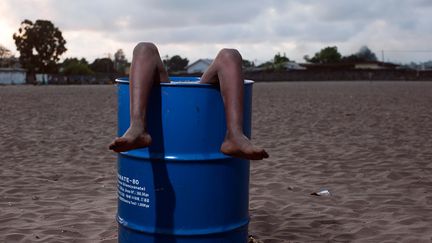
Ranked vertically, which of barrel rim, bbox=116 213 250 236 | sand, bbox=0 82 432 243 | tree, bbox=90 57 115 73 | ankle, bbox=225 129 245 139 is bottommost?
sand, bbox=0 82 432 243

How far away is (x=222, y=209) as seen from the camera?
295cm

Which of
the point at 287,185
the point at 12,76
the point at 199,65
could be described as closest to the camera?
the point at 287,185

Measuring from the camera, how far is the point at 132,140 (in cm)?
269

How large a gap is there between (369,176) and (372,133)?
4031mm

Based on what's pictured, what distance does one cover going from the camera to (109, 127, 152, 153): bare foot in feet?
8.79

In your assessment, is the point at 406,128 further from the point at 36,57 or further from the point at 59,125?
the point at 36,57

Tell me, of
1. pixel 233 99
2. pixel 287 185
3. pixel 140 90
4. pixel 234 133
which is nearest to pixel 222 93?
pixel 233 99

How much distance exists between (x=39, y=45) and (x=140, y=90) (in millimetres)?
77892

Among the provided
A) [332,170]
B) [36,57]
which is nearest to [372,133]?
[332,170]

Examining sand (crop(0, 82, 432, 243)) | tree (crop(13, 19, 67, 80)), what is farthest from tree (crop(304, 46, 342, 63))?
sand (crop(0, 82, 432, 243))

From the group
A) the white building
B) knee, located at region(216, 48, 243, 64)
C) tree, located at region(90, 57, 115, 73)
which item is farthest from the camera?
tree, located at region(90, 57, 115, 73)

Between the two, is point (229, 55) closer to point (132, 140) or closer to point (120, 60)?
point (132, 140)

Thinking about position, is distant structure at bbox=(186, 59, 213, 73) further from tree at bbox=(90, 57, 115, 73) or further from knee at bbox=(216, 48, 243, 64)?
knee at bbox=(216, 48, 243, 64)

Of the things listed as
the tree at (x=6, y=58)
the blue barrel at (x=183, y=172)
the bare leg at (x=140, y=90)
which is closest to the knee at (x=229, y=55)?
the blue barrel at (x=183, y=172)
